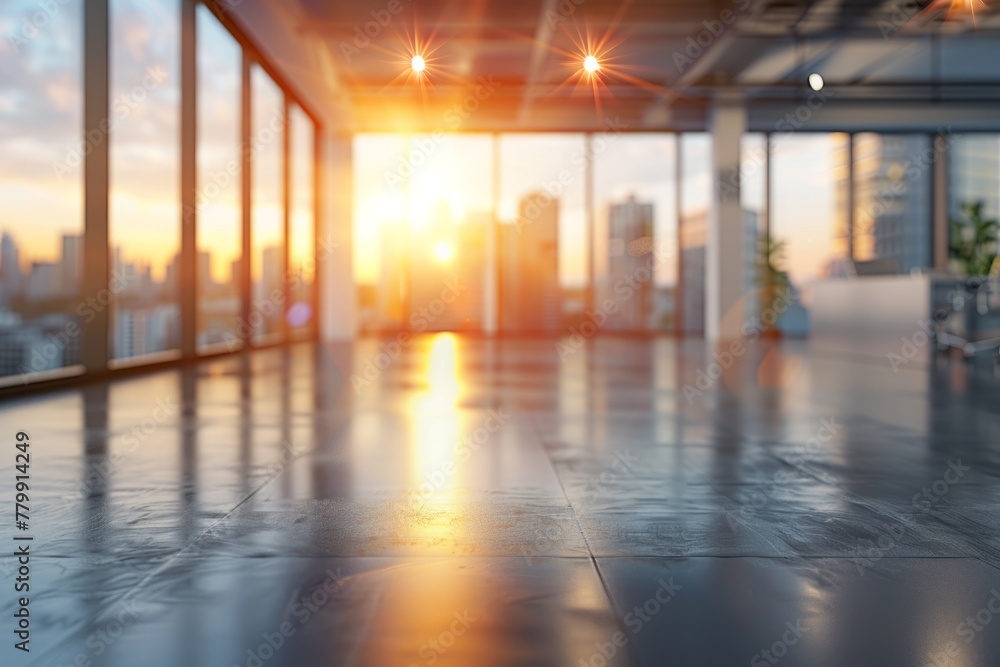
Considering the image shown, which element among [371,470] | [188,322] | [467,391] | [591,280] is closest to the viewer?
[371,470]

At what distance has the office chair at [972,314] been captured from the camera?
29.6 ft

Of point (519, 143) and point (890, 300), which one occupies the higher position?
point (519, 143)

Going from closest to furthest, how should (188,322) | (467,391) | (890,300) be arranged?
(467,391) → (188,322) → (890,300)

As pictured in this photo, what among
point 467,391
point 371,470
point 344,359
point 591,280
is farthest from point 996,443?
point 591,280

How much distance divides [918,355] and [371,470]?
7.49m

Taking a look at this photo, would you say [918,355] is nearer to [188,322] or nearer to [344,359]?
[344,359]

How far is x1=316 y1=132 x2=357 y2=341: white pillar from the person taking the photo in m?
14.5

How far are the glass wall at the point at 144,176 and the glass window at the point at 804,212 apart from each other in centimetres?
1041

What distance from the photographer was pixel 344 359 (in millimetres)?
9766

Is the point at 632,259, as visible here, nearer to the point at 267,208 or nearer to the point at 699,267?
the point at 699,267

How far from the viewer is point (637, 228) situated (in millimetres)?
15531

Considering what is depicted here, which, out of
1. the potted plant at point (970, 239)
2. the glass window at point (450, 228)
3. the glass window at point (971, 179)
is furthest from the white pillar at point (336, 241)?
the glass window at point (971, 179)

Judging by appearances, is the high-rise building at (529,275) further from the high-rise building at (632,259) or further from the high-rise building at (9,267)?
the high-rise building at (9,267)

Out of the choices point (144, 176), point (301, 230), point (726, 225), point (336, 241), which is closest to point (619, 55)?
point (726, 225)
